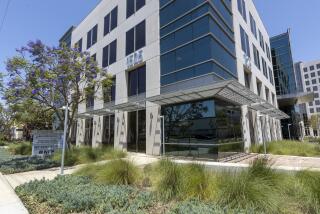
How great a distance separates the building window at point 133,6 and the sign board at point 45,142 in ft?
44.1

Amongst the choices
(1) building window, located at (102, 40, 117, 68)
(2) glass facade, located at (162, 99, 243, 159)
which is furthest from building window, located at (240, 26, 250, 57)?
(1) building window, located at (102, 40, 117, 68)

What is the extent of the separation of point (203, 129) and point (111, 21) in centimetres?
1741

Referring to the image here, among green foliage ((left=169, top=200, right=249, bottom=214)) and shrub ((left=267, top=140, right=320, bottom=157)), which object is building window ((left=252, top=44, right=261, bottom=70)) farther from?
green foliage ((left=169, top=200, right=249, bottom=214))

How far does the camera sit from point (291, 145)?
16.0m

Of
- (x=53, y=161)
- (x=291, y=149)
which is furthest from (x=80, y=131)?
(x=291, y=149)

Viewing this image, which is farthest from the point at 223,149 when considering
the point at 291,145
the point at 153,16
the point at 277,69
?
the point at 277,69

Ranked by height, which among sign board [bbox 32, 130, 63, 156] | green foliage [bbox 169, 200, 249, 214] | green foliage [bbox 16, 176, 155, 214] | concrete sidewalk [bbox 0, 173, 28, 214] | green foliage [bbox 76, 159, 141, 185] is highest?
sign board [bbox 32, 130, 63, 156]

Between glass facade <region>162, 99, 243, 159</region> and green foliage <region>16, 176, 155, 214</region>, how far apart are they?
742 centimetres

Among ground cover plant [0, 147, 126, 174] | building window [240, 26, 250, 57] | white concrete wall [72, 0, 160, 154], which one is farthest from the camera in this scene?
building window [240, 26, 250, 57]

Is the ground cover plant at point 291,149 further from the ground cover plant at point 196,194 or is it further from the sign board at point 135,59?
the sign board at point 135,59

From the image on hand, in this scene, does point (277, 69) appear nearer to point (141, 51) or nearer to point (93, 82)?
point (141, 51)

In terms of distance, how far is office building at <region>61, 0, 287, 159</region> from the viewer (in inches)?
505

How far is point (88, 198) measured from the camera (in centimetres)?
509

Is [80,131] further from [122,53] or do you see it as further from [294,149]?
[294,149]
